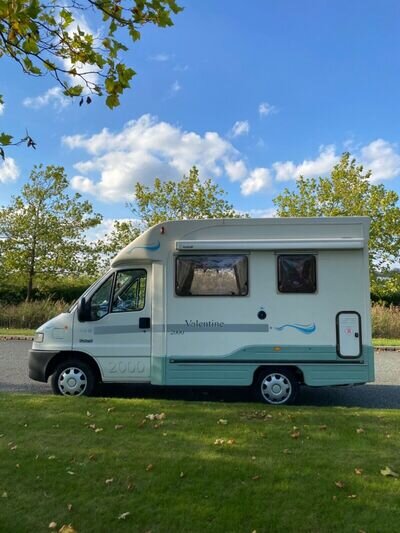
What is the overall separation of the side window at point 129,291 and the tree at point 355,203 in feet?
53.4

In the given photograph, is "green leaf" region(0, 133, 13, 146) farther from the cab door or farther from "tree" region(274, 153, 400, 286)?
"tree" region(274, 153, 400, 286)

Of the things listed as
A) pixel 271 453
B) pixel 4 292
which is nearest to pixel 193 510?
pixel 271 453

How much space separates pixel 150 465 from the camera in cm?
429

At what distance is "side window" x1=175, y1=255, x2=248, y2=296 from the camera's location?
7.07 metres

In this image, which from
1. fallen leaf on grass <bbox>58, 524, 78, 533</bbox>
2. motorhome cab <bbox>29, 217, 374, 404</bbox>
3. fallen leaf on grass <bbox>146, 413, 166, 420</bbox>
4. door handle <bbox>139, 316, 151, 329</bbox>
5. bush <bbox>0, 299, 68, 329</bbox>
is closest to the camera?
fallen leaf on grass <bbox>58, 524, 78, 533</bbox>

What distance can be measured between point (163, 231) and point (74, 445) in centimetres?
340

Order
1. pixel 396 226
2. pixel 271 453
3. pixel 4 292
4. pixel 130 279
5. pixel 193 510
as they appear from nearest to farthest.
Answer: pixel 193 510
pixel 271 453
pixel 130 279
pixel 396 226
pixel 4 292

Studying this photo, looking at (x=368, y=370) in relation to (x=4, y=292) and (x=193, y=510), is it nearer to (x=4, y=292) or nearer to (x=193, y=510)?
(x=193, y=510)

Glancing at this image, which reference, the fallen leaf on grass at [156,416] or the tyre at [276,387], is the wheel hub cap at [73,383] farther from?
the tyre at [276,387]

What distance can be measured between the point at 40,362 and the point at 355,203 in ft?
59.3

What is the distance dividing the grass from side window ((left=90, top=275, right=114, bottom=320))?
163 cm

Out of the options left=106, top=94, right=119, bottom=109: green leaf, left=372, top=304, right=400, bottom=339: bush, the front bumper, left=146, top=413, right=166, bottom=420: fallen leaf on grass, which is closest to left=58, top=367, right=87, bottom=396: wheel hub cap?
the front bumper

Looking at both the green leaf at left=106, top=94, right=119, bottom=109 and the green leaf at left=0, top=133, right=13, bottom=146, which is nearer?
the green leaf at left=0, top=133, right=13, bottom=146

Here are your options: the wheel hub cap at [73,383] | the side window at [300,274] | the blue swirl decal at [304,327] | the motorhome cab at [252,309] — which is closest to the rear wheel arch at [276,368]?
the motorhome cab at [252,309]
